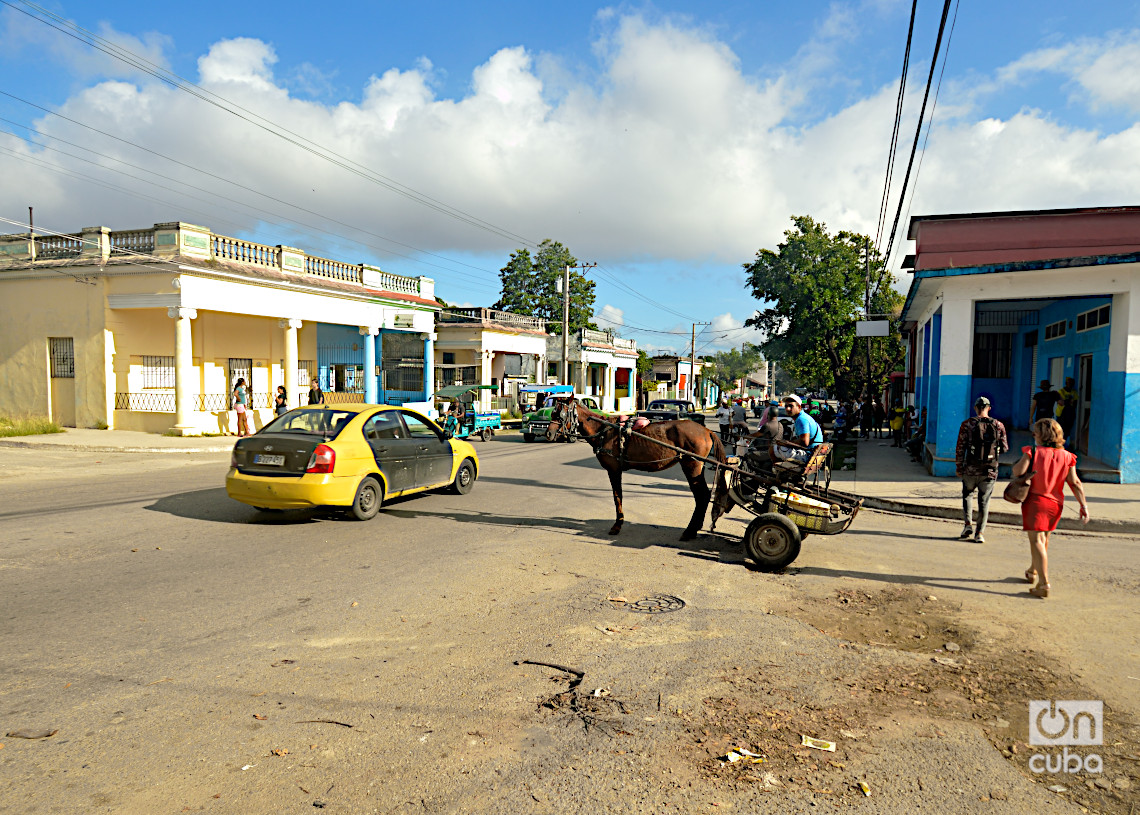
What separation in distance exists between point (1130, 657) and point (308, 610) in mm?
6142

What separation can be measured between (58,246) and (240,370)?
6.80 meters

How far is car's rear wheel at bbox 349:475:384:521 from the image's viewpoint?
9.40 m

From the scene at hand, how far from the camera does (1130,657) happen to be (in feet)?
16.4

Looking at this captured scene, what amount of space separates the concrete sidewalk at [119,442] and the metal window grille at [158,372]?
6.45ft

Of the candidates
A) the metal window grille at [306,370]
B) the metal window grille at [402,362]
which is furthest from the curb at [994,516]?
the metal window grille at [402,362]

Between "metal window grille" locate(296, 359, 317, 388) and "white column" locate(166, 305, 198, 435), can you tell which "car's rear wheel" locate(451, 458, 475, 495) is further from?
"metal window grille" locate(296, 359, 317, 388)

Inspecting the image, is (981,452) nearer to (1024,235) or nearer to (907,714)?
(907,714)

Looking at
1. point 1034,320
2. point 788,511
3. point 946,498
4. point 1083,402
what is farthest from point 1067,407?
point 788,511

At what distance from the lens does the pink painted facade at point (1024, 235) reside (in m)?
19.9

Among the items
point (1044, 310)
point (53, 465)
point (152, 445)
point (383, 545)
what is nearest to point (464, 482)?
point (383, 545)

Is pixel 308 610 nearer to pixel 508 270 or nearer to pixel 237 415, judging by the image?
pixel 237 415

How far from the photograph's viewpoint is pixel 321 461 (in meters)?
8.95

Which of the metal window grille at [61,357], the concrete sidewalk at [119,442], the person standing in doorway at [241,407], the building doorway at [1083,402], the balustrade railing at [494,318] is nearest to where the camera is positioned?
the building doorway at [1083,402]

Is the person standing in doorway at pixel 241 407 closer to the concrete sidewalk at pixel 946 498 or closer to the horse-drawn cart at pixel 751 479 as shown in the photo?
the horse-drawn cart at pixel 751 479
